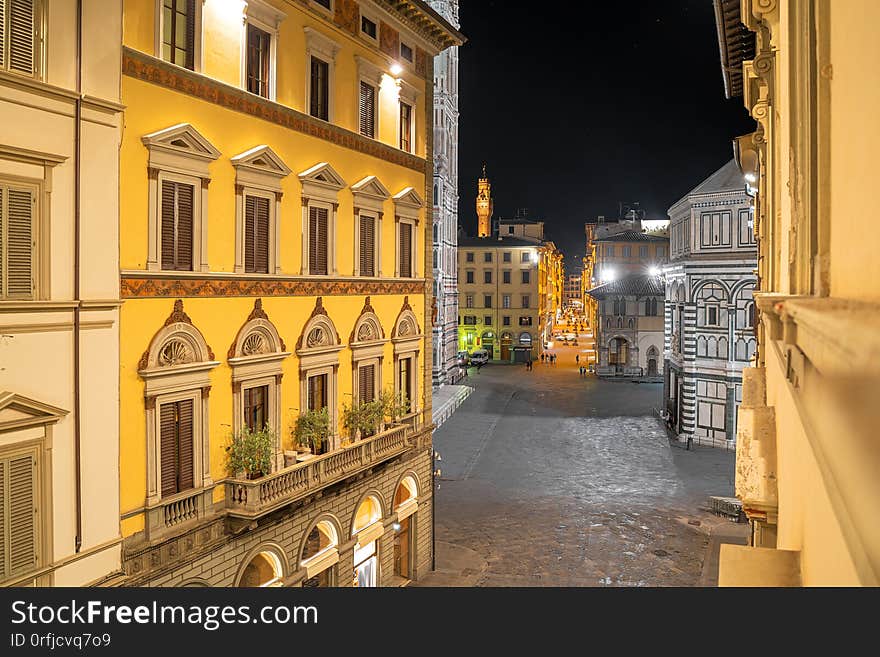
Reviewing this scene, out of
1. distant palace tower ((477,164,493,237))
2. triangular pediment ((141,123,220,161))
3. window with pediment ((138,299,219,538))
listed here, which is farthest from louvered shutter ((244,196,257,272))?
distant palace tower ((477,164,493,237))

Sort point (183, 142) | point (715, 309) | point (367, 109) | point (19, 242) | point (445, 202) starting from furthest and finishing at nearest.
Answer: point (445, 202) < point (715, 309) < point (367, 109) < point (183, 142) < point (19, 242)

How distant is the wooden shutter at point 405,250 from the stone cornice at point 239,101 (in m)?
2.13

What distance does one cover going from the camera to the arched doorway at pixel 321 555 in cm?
1803

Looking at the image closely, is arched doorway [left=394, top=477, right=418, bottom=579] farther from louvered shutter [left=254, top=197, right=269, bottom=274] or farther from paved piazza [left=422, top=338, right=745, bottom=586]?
louvered shutter [left=254, top=197, right=269, bottom=274]

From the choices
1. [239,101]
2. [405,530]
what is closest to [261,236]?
[239,101]

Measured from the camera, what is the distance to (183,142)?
14.3 metres

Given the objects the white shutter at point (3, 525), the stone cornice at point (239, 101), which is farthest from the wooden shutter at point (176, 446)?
the stone cornice at point (239, 101)

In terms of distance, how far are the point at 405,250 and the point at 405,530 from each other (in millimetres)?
8580

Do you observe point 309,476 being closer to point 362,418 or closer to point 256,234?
point 362,418

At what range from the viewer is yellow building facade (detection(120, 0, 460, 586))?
13680 millimetres

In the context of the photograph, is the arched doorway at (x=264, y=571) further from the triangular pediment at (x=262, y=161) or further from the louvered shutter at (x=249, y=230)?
the triangular pediment at (x=262, y=161)

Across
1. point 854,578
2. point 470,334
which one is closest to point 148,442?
point 854,578

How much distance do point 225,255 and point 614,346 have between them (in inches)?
2317
